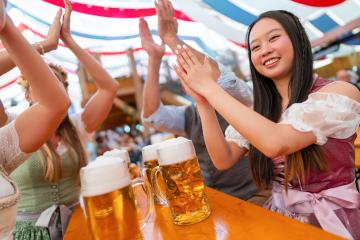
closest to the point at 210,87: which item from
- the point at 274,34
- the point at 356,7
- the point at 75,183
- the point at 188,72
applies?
the point at 188,72

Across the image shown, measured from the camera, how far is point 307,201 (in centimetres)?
104

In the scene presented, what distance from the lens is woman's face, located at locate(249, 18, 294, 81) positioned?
115cm

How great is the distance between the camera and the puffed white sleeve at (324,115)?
3.17 ft

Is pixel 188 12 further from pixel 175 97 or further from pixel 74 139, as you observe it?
pixel 175 97

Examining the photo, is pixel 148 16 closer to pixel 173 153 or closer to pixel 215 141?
pixel 215 141

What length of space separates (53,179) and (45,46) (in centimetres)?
64

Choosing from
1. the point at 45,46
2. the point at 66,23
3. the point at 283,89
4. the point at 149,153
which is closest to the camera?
the point at 149,153

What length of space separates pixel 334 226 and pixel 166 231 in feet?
1.77

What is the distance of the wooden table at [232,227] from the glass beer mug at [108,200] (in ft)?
0.37

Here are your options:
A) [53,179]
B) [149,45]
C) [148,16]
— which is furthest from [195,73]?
[148,16]

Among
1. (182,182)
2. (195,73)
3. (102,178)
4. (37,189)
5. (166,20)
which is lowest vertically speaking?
(37,189)

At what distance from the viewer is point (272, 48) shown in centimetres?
114

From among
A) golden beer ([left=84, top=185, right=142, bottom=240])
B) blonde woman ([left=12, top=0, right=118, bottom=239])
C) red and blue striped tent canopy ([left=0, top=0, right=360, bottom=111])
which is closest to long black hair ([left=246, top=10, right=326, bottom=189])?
golden beer ([left=84, top=185, right=142, bottom=240])

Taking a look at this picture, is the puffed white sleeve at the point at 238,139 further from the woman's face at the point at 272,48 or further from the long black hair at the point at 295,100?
the woman's face at the point at 272,48
